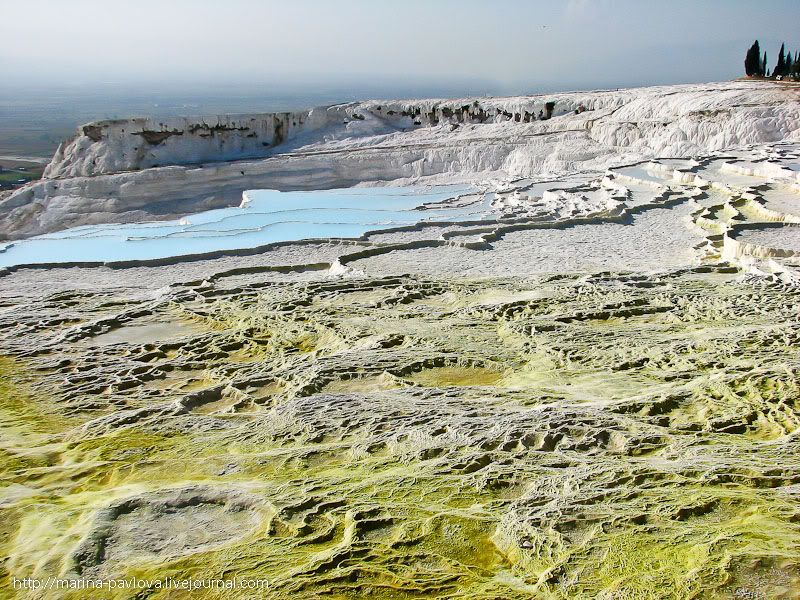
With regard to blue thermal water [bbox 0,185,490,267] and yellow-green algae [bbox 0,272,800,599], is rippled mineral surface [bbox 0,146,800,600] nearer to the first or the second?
yellow-green algae [bbox 0,272,800,599]

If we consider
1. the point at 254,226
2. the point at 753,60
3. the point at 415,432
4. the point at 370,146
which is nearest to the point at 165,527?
the point at 415,432

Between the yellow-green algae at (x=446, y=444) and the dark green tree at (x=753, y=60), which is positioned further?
the dark green tree at (x=753, y=60)

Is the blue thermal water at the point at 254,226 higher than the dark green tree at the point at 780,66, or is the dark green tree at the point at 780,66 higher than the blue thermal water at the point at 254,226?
the dark green tree at the point at 780,66

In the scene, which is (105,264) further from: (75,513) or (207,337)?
(75,513)

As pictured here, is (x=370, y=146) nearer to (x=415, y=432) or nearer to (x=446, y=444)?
(x=415, y=432)

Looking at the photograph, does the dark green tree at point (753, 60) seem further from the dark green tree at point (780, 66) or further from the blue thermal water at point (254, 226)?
the blue thermal water at point (254, 226)

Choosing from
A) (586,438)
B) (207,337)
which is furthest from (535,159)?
(586,438)

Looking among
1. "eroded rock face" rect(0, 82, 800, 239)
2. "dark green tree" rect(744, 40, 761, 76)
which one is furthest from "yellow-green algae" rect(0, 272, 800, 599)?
"dark green tree" rect(744, 40, 761, 76)

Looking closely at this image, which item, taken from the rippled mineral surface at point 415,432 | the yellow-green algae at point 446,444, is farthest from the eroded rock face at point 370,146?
the yellow-green algae at point 446,444
